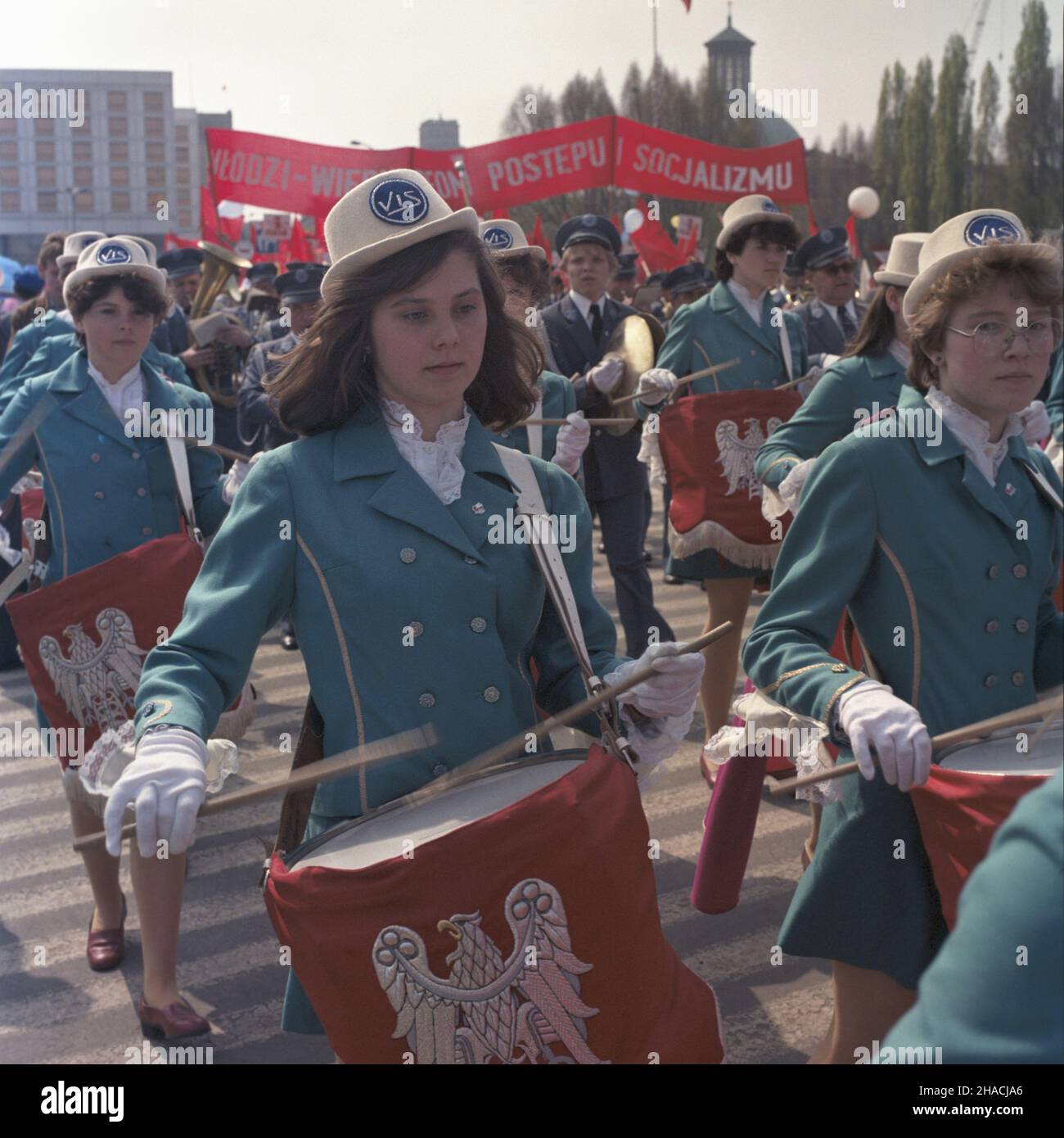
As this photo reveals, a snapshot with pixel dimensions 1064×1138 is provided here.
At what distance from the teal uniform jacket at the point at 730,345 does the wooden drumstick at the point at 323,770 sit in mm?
4283

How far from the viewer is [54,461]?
192 inches

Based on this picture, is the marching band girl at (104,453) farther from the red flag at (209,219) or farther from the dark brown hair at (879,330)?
the red flag at (209,219)

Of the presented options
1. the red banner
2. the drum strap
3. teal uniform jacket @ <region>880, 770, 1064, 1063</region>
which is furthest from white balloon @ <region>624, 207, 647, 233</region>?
teal uniform jacket @ <region>880, 770, 1064, 1063</region>

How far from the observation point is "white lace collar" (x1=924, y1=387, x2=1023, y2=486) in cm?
302

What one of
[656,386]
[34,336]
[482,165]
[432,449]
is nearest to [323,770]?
[432,449]

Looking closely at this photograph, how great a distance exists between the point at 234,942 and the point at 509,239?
2.85m

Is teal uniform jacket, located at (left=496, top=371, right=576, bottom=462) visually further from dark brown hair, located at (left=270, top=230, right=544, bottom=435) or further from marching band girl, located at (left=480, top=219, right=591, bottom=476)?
dark brown hair, located at (left=270, top=230, right=544, bottom=435)

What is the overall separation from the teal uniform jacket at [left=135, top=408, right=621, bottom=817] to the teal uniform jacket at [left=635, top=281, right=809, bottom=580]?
13.4ft

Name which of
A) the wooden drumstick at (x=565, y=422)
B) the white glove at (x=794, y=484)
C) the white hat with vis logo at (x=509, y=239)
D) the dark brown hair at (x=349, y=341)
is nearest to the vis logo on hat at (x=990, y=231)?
the dark brown hair at (x=349, y=341)

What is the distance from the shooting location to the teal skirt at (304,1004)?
101 inches

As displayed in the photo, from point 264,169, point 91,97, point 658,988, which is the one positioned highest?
point 91,97

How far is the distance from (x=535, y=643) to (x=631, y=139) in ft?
26.5
